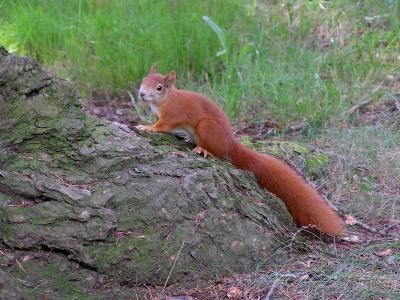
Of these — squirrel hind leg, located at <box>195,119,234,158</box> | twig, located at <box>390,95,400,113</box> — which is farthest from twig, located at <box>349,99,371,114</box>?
squirrel hind leg, located at <box>195,119,234,158</box>

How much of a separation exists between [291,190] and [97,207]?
3.65ft

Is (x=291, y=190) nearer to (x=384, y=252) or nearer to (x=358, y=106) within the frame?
(x=384, y=252)

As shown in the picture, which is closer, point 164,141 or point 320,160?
point 164,141

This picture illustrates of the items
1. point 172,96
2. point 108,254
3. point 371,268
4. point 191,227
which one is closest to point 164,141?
point 172,96

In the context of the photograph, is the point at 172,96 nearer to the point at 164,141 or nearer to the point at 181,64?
the point at 164,141

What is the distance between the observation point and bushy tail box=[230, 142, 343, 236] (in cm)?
331

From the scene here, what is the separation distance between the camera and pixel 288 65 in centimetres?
585

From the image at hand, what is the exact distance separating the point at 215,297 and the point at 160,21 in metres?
3.88

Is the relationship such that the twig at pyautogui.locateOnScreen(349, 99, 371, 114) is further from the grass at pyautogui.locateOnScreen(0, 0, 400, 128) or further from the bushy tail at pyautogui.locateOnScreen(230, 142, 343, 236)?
the bushy tail at pyautogui.locateOnScreen(230, 142, 343, 236)

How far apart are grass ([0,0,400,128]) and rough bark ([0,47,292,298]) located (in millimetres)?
2340

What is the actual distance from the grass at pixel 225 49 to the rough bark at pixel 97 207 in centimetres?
234

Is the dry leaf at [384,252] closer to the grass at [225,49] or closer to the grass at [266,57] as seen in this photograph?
the grass at [266,57]

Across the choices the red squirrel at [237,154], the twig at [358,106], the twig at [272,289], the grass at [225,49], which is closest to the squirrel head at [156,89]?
the red squirrel at [237,154]

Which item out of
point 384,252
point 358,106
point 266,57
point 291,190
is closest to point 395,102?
point 358,106
